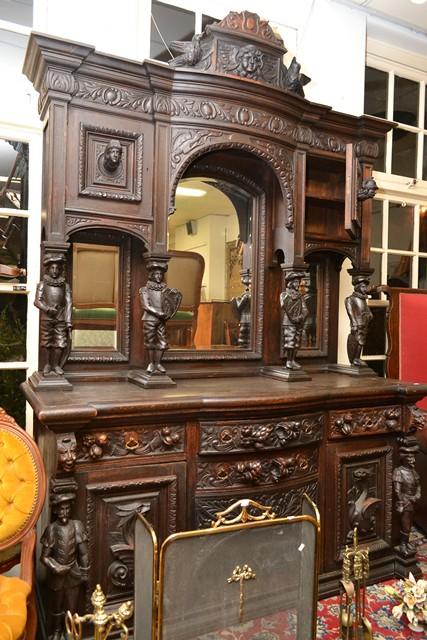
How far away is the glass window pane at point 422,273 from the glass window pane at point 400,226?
167 mm

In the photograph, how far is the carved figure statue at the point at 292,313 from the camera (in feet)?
8.33

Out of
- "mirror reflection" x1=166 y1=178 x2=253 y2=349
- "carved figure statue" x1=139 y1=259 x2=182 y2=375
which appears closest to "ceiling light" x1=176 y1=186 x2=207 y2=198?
"mirror reflection" x1=166 y1=178 x2=253 y2=349

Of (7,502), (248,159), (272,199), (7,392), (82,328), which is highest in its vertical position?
(248,159)

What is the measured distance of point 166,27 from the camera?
110 inches

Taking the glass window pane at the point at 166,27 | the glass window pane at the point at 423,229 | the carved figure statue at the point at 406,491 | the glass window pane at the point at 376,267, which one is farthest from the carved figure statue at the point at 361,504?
the glass window pane at the point at 166,27

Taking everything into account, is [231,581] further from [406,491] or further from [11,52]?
[11,52]

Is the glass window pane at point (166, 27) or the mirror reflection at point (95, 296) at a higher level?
the glass window pane at point (166, 27)

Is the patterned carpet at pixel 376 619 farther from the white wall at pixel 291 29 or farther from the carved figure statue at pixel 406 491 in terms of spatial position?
the white wall at pixel 291 29

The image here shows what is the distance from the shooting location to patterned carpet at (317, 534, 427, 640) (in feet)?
6.96

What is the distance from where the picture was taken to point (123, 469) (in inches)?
76.7

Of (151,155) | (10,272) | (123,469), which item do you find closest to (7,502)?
(123,469)

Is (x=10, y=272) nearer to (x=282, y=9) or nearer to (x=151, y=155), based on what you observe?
(x=151, y=155)

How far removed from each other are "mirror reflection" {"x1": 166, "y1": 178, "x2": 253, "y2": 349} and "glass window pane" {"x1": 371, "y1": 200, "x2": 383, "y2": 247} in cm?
122

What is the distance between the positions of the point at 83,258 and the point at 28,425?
2.89 ft
